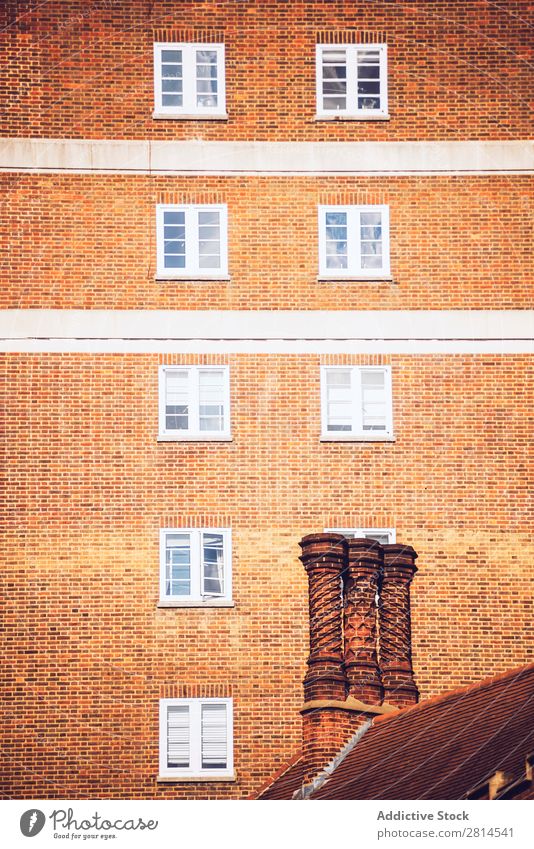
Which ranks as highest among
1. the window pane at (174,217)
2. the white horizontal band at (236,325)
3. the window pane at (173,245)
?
the window pane at (174,217)

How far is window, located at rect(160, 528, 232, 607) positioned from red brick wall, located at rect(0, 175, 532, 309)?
13.8ft

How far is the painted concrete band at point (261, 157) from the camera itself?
43.3m

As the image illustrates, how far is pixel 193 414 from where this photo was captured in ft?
138

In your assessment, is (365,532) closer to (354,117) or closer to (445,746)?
(354,117)

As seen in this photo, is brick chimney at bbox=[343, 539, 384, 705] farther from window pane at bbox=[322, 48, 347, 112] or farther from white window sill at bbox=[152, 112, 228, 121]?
window pane at bbox=[322, 48, 347, 112]

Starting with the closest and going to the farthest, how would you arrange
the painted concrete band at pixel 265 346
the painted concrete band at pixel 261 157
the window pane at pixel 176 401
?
the window pane at pixel 176 401 < the painted concrete band at pixel 265 346 < the painted concrete band at pixel 261 157

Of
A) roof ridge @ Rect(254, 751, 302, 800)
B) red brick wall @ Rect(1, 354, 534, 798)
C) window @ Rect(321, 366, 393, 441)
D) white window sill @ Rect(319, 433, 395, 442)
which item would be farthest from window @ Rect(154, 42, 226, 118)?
roof ridge @ Rect(254, 751, 302, 800)

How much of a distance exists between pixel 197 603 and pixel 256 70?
9.53 meters

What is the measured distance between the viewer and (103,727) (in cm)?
4072

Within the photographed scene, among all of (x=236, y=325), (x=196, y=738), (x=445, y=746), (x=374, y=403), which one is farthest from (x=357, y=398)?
(x=445, y=746)

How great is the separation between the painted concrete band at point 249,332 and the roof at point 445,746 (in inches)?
313

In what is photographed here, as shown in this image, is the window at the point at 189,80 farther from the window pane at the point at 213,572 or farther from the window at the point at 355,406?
the window pane at the point at 213,572
